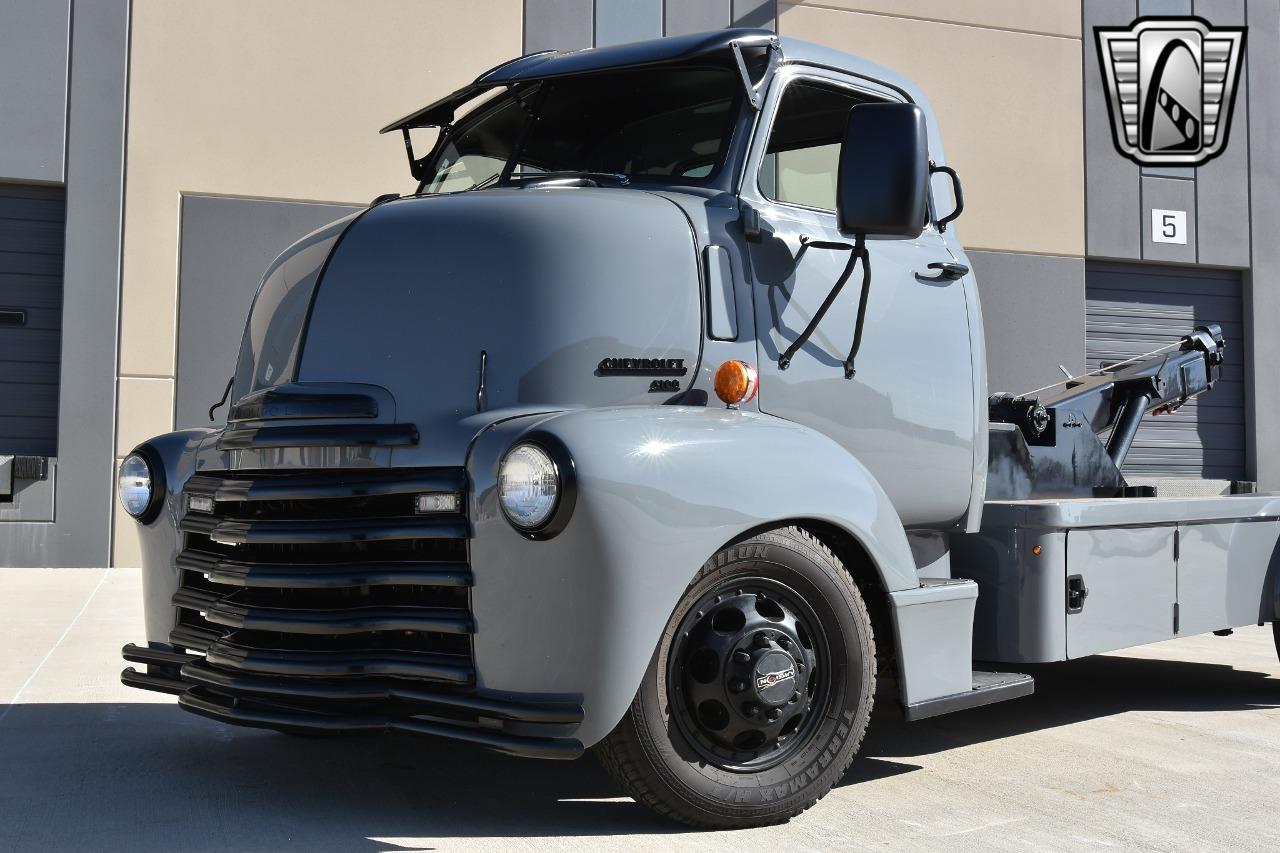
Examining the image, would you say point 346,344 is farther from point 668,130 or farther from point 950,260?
point 950,260

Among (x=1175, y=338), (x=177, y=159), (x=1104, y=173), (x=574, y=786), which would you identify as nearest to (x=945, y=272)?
(x=574, y=786)

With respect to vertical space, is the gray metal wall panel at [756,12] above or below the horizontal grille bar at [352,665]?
above

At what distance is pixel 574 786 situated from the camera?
170 inches

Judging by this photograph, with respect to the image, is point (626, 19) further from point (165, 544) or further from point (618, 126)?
point (165, 544)

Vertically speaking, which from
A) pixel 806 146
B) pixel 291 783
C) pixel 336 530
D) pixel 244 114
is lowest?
pixel 291 783

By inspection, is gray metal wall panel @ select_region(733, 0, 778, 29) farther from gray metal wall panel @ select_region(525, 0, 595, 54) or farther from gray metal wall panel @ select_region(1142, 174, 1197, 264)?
gray metal wall panel @ select_region(1142, 174, 1197, 264)

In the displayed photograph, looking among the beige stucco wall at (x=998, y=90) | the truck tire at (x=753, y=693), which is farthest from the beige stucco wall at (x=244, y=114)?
the truck tire at (x=753, y=693)

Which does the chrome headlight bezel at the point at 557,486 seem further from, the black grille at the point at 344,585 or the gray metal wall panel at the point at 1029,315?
the gray metal wall panel at the point at 1029,315

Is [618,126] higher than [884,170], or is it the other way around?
[618,126]

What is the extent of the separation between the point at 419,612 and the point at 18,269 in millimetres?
10600

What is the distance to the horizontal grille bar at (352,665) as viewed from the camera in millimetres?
3527

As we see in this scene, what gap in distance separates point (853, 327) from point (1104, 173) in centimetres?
1232

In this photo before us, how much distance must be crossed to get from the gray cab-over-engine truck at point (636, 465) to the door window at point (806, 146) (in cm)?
1

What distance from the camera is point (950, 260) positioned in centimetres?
494
